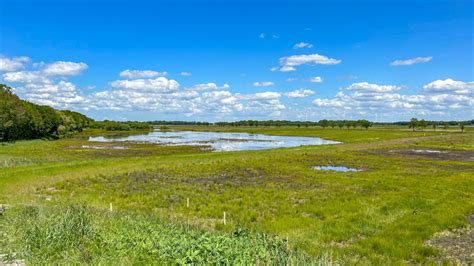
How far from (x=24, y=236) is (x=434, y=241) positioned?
13.8 m

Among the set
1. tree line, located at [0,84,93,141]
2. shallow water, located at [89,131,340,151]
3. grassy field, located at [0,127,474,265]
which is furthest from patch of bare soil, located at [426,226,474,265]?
tree line, located at [0,84,93,141]

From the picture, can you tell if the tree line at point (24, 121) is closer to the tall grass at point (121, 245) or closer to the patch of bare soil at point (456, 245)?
the tall grass at point (121, 245)

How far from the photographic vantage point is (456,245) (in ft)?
42.1

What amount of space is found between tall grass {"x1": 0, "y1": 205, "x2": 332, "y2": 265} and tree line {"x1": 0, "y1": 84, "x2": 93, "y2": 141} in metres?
79.5

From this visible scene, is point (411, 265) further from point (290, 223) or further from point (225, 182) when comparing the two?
point (225, 182)

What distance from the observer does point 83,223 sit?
1035cm

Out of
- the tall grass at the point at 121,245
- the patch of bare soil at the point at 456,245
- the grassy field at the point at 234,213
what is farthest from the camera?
the patch of bare soil at the point at 456,245

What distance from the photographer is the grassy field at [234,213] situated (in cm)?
868

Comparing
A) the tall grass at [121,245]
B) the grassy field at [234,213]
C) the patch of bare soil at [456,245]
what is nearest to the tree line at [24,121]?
the grassy field at [234,213]

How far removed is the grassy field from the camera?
8.68 meters

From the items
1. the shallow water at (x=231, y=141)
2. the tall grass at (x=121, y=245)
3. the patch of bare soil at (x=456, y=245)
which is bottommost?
the shallow water at (x=231, y=141)

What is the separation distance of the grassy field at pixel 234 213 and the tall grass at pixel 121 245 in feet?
0.11

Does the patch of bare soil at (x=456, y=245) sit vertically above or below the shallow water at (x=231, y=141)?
above

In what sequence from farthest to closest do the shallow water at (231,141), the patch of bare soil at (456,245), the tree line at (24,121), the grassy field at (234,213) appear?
1. the tree line at (24,121)
2. the shallow water at (231,141)
3. the patch of bare soil at (456,245)
4. the grassy field at (234,213)
